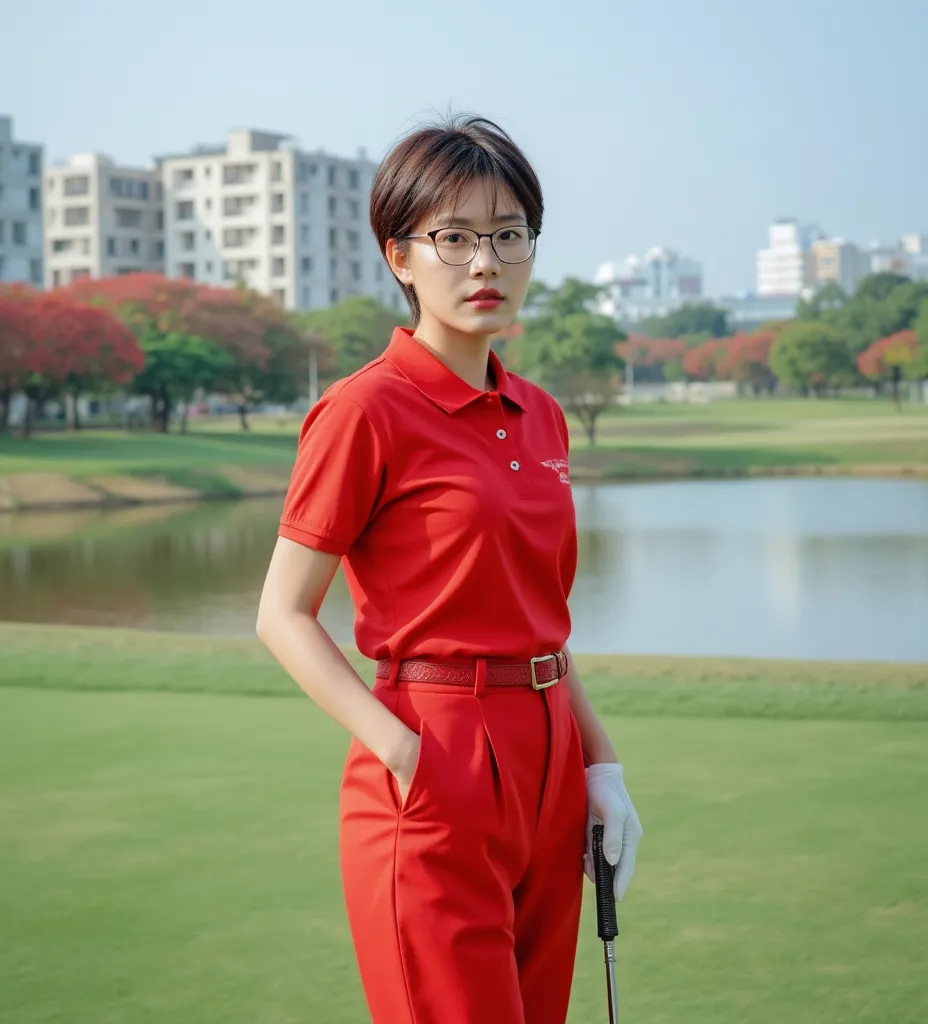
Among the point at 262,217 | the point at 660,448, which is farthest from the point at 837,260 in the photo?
the point at 660,448

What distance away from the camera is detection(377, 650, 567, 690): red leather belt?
155 cm

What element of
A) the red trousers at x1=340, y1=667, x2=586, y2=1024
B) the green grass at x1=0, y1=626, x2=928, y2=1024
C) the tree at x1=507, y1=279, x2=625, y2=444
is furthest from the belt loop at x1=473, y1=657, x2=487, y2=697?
the tree at x1=507, y1=279, x2=625, y2=444

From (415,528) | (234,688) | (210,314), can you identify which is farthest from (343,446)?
(210,314)

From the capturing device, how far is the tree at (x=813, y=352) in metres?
37.0

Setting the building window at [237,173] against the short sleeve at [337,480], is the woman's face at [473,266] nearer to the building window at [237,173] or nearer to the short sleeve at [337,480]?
the short sleeve at [337,480]

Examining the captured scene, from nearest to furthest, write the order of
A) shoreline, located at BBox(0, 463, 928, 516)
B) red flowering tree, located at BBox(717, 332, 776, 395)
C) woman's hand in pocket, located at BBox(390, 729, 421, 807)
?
woman's hand in pocket, located at BBox(390, 729, 421, 807) < shoreline, located at BBox(0, 463, 928, 516) < red flowering tree, located at BBox(717, 332, 776, 395)

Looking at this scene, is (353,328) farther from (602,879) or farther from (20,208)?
(602,879)

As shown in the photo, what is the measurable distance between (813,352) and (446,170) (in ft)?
121

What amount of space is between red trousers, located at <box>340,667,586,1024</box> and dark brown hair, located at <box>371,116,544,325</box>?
1.58ft

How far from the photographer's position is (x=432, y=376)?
1617mm

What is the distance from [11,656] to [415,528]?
5299 mm

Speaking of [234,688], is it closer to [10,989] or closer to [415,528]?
[10,989]

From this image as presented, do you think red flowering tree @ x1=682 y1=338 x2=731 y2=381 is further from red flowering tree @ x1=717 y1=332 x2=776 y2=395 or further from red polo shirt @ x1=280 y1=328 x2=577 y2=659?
red polo shirt @ x1=280 y1=328 x2=577 y2=659

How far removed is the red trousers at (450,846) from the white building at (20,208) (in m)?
53.2
